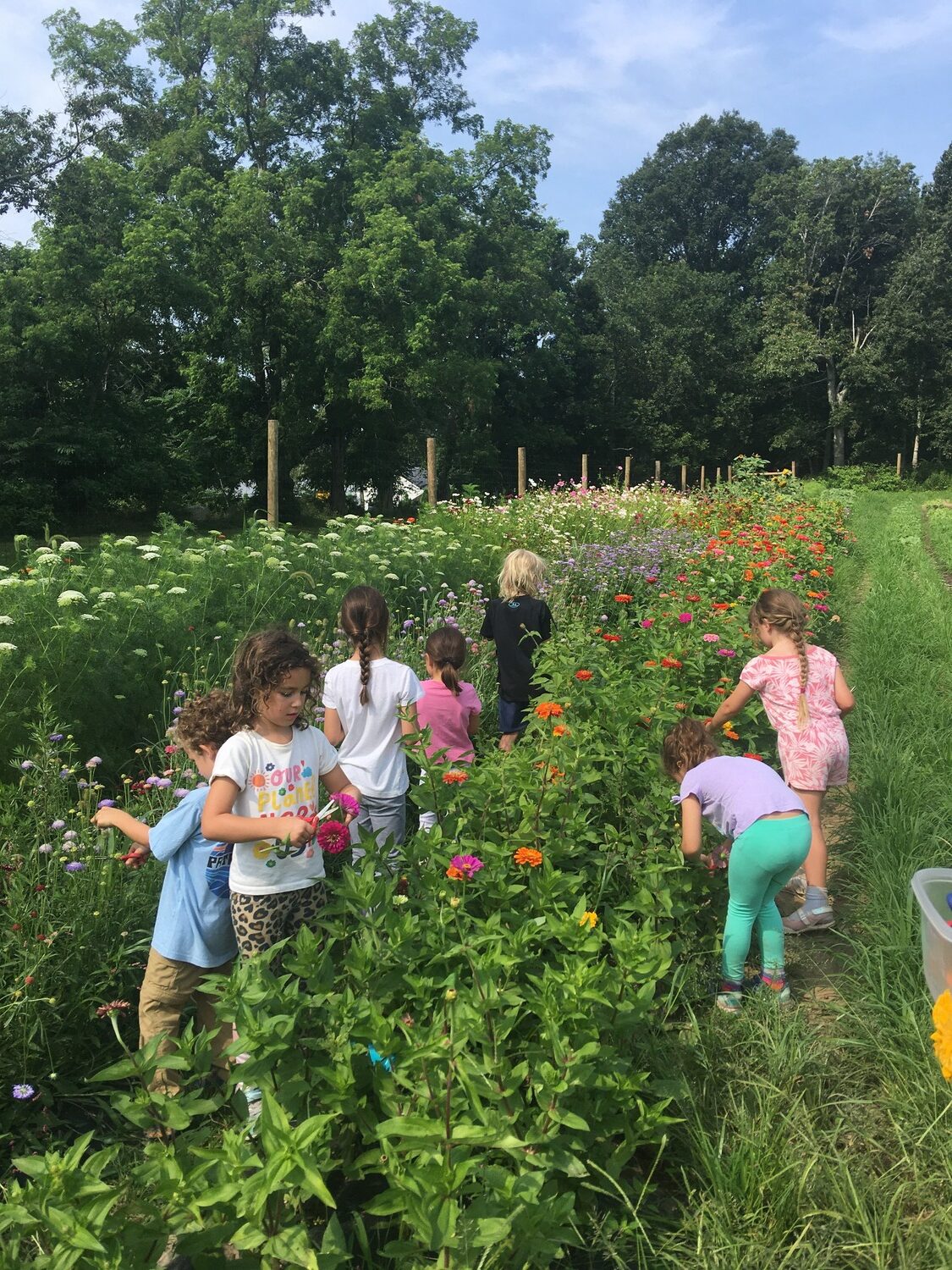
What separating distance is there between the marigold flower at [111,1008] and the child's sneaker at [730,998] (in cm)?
171

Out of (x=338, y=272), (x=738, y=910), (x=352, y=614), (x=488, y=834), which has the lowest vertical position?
(x=738, y=910)

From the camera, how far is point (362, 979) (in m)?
2.03

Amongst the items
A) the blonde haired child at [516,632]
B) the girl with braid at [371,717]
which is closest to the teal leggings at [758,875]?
the girl with braid at [371,717]

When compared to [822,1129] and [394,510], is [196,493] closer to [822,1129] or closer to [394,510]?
[394,510]

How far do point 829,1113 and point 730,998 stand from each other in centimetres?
48

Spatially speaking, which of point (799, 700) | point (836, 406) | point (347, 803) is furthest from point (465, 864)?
point (836, 406)

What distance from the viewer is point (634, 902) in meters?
2.56

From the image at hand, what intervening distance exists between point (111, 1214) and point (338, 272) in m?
28.4

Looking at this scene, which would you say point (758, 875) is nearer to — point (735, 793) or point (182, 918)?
point (735, 793)

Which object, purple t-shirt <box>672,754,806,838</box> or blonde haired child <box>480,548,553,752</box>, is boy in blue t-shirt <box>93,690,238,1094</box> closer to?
purple t-shirt <box>672,754,806,838</box>

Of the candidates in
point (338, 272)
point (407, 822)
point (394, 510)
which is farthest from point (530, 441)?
point (407, 822)

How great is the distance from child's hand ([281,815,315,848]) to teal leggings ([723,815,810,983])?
54.7 inches

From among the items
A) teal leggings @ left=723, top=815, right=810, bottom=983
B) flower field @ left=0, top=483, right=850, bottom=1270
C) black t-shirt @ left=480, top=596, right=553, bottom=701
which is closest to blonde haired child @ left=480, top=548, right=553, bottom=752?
black t-shirt @ left=480, top=596, right=553, bottom=701

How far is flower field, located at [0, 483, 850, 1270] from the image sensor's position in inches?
62.9
